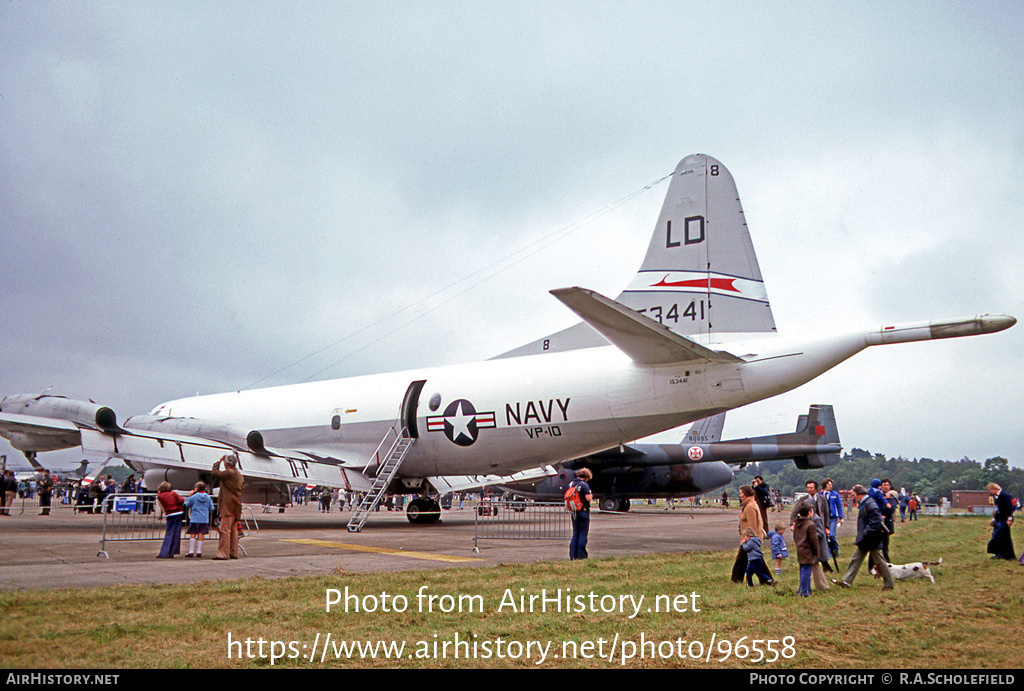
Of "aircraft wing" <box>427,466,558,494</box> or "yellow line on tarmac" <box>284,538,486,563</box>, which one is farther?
"aircraft wing" <box>427,466,558,494</box>

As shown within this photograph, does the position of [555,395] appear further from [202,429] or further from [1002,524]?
[202,429]

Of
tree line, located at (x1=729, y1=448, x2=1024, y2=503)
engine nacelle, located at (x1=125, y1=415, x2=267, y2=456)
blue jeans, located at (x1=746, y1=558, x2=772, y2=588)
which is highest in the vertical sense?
engine nacelle, located at (x1=125, y1=415, x2=267, y2=456)

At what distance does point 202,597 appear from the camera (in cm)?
750

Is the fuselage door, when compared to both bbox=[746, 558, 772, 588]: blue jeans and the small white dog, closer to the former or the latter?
bbox=[746, 558, 772, 588]: blue jeans

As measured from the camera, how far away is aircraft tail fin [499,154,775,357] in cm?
1455

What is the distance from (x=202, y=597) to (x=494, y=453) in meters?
10.7

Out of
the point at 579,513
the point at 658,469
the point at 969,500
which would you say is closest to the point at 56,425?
the point at 579,513

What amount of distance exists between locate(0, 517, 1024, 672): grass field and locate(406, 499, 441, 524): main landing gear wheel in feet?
42.2

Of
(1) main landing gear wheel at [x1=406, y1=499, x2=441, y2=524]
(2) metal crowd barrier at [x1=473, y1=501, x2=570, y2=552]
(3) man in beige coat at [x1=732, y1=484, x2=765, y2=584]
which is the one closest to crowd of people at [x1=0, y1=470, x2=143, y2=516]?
(1) main landing gear wheel at [x1=406, y1=499, x2=441, y2=524]

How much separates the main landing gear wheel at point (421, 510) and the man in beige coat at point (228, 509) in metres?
10.6

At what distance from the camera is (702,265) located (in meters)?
15.0
